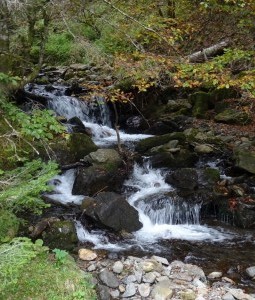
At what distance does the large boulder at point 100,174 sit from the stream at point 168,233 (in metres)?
0.23

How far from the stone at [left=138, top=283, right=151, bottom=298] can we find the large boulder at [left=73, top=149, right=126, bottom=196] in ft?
12.5

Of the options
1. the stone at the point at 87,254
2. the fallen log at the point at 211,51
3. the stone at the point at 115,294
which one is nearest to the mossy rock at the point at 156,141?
the fallen log at the point at 211,51

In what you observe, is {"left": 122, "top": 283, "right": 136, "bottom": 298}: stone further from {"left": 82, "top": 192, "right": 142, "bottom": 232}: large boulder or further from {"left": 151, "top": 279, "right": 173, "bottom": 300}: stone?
{"left": 82, "top": 192, "right": 142, "bottom": 232}: large boulder

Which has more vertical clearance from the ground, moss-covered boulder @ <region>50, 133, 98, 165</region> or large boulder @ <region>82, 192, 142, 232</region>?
moss-covered boulder @ <region>50, 133, 98, 165</region>

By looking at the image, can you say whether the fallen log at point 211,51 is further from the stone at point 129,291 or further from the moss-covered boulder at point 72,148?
the stone at point 129,291

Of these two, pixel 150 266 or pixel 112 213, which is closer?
pixel 150 266

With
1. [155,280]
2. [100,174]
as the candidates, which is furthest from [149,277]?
[100,174]

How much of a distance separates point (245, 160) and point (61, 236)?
5641mm

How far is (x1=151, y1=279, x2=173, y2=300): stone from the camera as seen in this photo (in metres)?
5.10

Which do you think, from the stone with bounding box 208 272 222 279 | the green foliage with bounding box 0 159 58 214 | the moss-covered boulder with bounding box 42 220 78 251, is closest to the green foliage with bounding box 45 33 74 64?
the moss-covered boulder with bounding box 42 220 78 251

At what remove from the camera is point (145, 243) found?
23.9 ft

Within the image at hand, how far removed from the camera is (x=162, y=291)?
17.1 ft

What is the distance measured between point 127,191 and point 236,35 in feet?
20.2

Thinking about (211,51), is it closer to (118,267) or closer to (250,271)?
(250,271)
